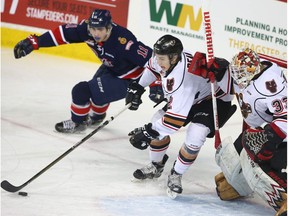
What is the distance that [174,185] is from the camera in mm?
3820

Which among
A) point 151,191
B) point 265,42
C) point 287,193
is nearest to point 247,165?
point 287,193

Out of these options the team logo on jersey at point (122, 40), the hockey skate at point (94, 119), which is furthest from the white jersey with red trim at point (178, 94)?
the hockey skate at point (94, 119)

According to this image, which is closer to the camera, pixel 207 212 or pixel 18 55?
pixel 207 212

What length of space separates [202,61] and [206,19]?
9.8 inches

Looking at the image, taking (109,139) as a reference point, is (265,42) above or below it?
above

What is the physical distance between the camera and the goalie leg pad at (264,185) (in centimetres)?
349

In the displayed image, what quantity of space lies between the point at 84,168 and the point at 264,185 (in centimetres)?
114

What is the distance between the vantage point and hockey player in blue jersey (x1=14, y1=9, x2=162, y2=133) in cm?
459

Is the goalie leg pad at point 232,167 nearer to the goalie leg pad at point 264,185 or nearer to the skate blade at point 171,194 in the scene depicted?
the goalie leg pad at point 264,185

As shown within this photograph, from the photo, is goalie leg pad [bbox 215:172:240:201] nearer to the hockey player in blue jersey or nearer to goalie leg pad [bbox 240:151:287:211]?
goalie leg pad [bbox 240:151:287:211]

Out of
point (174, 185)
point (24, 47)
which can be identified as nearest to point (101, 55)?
point (24, 47)

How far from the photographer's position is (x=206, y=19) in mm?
3861

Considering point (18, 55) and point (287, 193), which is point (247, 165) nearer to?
point (287, 193)

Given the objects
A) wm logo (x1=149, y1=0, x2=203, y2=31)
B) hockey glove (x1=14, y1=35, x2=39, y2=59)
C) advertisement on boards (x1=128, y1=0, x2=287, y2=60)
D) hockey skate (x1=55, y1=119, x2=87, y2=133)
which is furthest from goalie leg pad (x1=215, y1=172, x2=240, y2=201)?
wm logo (x1=149, y1=0, x2=203, y2=31)
